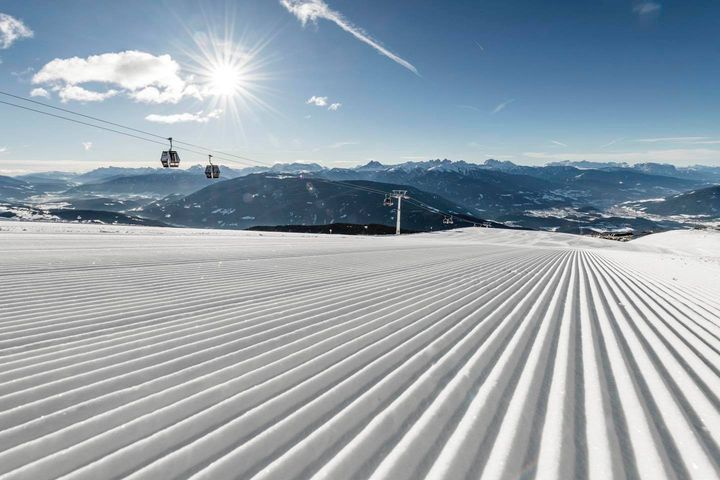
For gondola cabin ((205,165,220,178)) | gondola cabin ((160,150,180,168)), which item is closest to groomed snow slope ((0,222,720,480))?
gondola cabin ((160,150,180,168))

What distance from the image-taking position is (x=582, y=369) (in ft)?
11.7

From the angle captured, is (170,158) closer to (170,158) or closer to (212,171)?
(170,158)

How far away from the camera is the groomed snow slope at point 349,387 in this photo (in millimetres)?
2156

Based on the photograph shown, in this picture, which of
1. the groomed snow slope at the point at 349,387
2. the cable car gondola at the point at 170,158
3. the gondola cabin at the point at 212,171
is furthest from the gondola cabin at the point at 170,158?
the groomed snow slope at the point at 349,387

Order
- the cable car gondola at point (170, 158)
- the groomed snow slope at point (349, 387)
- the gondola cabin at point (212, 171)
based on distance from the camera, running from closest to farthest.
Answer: the groomed snow slope at point (349, 387) < the cable car gondola at point (170, 158) < the gondola cabin at point (212, 171)

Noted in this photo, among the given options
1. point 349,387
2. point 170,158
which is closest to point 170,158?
point 170,158

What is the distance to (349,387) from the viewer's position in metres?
3.07

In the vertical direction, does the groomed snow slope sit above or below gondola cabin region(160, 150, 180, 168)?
below

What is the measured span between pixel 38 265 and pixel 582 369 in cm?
1233

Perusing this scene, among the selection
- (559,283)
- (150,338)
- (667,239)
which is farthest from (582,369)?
(667,239)

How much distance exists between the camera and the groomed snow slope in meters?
2.16

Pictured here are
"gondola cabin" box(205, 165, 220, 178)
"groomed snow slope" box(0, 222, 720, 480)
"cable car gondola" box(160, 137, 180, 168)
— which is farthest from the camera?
"gondola cabin" box(205, 165, 220, 178)

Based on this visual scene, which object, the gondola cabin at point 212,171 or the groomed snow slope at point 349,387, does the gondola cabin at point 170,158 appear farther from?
the groomed snow slope at point 349,387

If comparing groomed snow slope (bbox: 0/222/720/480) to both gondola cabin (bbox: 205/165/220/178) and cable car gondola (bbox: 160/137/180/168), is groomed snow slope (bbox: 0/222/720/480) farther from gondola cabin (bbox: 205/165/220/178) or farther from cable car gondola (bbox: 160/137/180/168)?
→ gondola cabin (bbox: 205/165/220/178)
